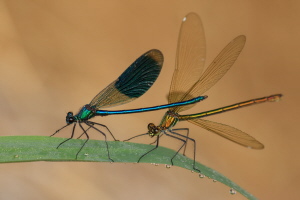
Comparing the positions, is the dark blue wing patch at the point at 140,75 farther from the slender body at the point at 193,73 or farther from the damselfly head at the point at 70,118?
the damselfly head at the point at 70,118

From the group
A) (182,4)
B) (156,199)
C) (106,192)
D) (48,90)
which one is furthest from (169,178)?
(182,4)

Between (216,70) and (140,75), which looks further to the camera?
(216,70)

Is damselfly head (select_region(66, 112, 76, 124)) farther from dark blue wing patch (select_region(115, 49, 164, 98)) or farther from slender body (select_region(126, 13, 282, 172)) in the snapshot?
slender body (select_region(126, 13, 282, 172))

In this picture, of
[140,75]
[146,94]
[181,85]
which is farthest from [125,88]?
[146,94]

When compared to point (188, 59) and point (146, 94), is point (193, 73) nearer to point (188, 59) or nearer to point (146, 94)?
point (188, 59)

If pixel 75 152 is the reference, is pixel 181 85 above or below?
above

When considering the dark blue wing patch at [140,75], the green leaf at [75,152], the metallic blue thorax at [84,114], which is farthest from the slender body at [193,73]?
the green leaf at [75,152]

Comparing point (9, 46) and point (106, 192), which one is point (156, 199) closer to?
point (106, 192)
